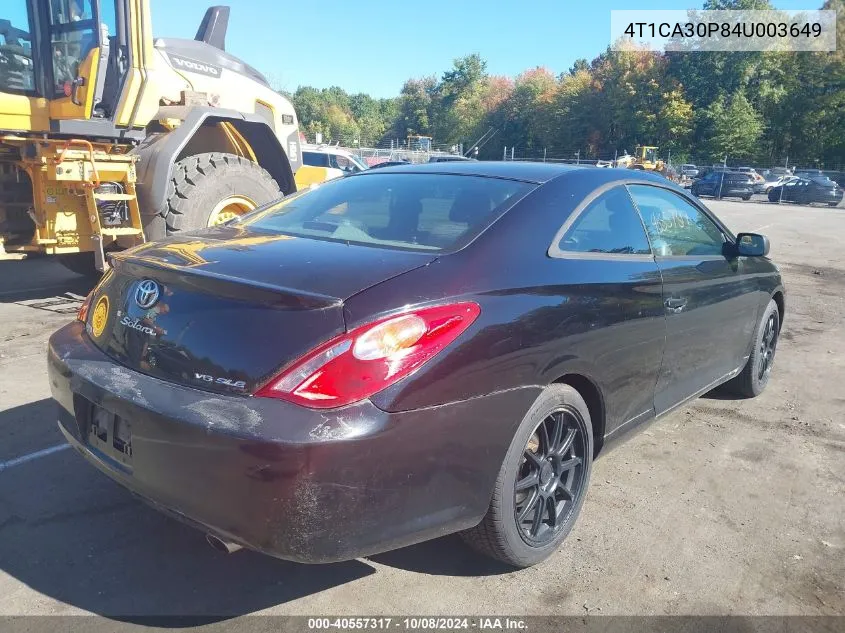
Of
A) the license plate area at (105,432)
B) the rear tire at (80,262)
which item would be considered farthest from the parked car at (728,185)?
the license plate area at (105,432)

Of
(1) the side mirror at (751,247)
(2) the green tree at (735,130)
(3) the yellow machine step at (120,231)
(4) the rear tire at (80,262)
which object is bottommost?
(4) the rear tire at (80,262)

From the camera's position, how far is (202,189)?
6547mm

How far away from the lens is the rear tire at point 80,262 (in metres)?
7.10

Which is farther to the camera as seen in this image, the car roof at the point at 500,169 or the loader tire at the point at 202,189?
the loader tire at the point at 202,189

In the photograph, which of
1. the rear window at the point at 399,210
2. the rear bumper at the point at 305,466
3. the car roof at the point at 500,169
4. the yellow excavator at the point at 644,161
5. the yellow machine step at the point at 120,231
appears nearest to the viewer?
the rear bumper at the point at 305,466

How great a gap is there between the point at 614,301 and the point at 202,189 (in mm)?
4880

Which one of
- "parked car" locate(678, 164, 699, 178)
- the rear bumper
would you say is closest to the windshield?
the rear bumper

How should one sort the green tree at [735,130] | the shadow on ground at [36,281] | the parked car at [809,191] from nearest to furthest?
1. the shadow on ground at [36,281]
2. the parked car at [809,191]
3. the green tree at [735,130]

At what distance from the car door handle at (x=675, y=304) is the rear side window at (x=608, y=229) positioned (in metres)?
0.27

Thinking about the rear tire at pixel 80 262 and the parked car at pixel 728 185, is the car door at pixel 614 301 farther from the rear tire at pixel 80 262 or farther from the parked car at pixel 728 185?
the parked car at pixel 728 185

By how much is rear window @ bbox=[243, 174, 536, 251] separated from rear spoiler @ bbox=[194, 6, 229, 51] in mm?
6563

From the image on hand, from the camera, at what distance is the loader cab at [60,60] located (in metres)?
5.80

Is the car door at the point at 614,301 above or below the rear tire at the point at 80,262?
above

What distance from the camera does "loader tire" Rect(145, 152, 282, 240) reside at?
20.8 feet
